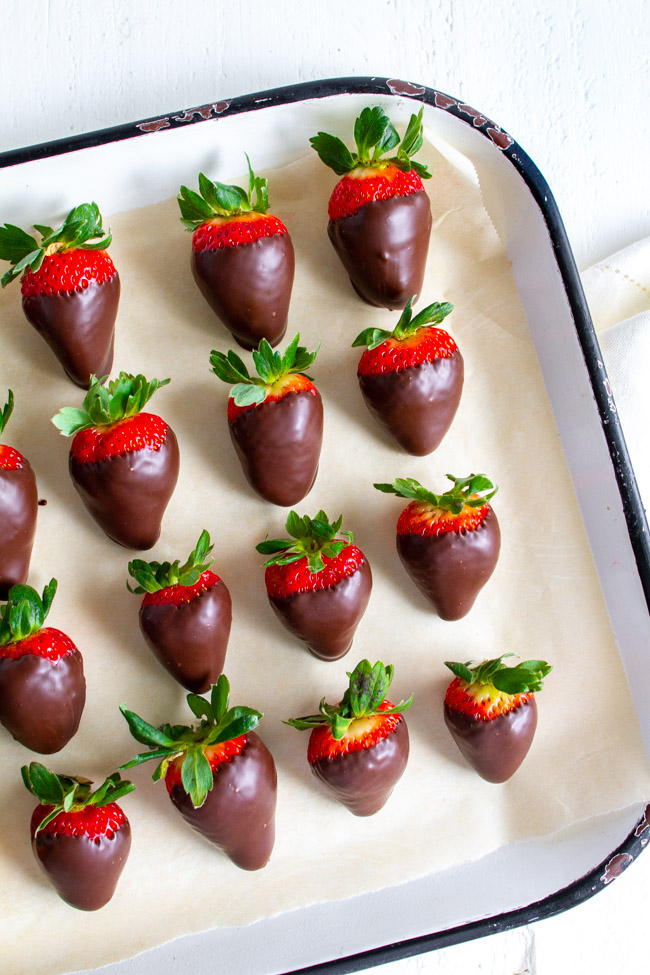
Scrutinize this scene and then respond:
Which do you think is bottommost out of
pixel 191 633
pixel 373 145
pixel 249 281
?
pixel 191 633

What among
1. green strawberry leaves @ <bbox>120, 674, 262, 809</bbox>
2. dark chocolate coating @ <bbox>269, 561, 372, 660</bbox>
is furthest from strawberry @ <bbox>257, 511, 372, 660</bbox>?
green strawberry leaves @ <bbox>120, 674, 262, 809</bbox>

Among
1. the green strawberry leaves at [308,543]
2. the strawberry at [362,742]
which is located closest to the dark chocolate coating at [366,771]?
the strawberry at [362,742]

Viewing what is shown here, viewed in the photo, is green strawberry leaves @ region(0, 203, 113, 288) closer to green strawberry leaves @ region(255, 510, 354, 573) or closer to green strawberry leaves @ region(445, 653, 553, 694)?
green strawberry leaves @ region(255, 510, 354, 573)

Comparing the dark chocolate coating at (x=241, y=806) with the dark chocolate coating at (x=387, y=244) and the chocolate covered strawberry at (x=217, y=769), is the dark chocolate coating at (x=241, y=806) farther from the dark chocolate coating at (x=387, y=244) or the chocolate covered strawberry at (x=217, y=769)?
the dark chocolate coating at (x=387, y=244)

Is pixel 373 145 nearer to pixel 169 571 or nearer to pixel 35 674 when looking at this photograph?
pixel 169 571

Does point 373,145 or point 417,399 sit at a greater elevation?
point 373,145

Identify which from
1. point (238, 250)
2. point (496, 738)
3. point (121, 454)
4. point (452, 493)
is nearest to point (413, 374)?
point (452, 493)
